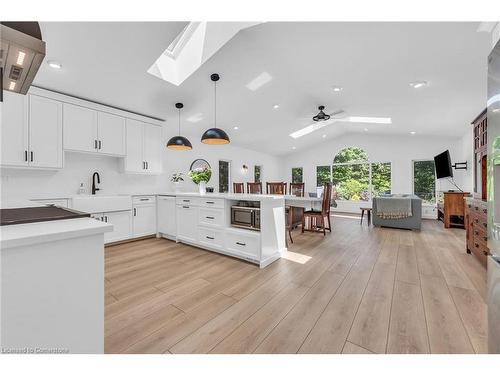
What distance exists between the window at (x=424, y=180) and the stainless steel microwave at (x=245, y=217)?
648 cm

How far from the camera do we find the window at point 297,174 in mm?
9039

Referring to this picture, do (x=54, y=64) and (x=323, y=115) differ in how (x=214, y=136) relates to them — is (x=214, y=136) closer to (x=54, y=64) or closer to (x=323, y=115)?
(x=54, y=64)

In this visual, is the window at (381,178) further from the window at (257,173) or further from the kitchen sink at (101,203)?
the kitchen sink at (101,203)

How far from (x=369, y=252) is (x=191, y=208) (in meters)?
2.88

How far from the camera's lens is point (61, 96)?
325 centimetres

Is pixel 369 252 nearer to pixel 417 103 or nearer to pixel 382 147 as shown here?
pixel 417 103

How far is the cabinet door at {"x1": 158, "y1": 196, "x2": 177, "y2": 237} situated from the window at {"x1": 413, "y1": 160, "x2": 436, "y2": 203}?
7.19 meters

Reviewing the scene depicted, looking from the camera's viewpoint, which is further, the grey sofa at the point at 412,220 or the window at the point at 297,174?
the window at the point at 297,174

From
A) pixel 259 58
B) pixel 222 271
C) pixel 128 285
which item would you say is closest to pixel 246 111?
pixel 259 58

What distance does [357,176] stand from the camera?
25.6ft

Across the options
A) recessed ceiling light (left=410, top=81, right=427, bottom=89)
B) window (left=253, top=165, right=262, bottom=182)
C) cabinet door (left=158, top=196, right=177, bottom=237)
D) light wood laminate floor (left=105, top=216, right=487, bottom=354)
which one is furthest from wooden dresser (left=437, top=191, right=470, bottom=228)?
cabinet door (left=158, top=196, right=177, bottom=237)

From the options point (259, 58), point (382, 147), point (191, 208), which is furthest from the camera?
point (382, 147)

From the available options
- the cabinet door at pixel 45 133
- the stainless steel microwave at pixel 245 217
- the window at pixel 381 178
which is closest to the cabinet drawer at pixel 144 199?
the cabinet door at pixel 45 133

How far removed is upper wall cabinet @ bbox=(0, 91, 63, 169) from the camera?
284 cm
